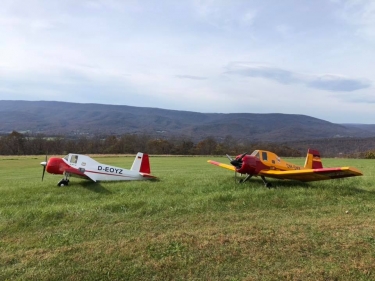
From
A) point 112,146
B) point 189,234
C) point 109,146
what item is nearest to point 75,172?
point 189,234

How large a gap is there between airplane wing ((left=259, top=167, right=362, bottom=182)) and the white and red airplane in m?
5.62

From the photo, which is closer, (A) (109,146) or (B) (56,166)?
(B) (56,166)

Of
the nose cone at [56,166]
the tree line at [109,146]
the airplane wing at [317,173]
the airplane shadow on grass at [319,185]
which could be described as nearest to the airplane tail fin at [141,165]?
the nose cone at [56,166]

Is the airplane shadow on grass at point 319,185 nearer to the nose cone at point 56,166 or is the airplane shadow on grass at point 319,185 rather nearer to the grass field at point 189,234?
the grass field at point 189,234

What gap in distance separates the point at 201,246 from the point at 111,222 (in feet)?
9.11

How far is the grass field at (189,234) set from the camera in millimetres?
5156

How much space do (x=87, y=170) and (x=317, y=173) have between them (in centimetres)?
925

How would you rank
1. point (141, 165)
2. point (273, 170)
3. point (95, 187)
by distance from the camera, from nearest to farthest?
point (95, 187), point (273, 170), point (141, 165)

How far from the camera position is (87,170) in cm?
1307

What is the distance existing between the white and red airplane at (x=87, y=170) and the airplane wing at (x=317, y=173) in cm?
562

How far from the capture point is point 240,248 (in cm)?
590

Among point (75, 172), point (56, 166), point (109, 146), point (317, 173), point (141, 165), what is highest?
point (317, 173)

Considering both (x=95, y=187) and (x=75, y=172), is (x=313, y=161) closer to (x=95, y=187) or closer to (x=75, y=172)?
(x=95, y=187)

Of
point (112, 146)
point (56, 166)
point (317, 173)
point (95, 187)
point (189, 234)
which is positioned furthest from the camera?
point (112, 146)
